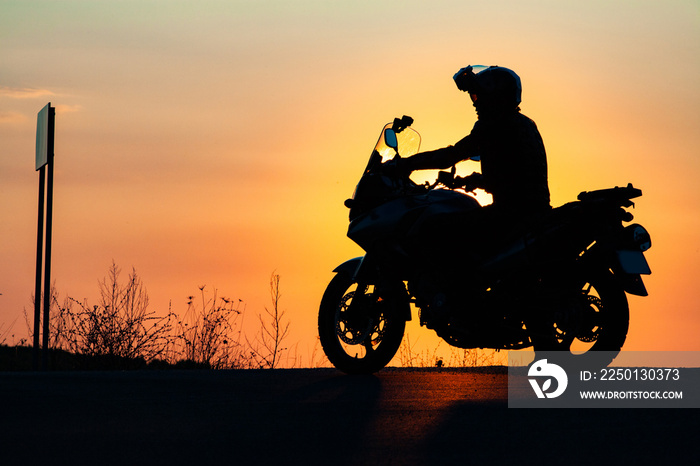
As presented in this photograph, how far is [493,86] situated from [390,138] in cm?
121

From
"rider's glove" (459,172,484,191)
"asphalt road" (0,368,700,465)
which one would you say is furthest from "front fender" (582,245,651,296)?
"asphalt road" (0,368,700,465)

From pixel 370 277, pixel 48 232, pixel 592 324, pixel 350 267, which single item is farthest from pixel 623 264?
pixel 48 232

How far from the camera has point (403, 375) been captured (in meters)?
9.27

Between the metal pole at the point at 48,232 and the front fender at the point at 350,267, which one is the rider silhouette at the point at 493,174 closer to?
the front fender at the point at 350,267

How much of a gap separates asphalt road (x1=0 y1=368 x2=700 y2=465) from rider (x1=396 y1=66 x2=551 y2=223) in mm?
1397

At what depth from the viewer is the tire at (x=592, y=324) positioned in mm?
8148

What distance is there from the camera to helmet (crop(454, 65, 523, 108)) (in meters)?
8.40

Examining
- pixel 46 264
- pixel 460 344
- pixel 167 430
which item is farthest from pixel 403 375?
pixel 46 264

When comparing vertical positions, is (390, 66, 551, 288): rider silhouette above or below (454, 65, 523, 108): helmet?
below

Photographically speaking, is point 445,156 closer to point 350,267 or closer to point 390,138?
point 390,138

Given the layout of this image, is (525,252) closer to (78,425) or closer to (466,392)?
(466,392)

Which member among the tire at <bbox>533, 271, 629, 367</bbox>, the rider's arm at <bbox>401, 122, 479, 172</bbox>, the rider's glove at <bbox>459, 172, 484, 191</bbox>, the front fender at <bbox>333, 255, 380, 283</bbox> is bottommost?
the tire at <bbox>533, 271, 629, 367</bbox>

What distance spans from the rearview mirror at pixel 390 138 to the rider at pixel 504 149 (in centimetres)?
76

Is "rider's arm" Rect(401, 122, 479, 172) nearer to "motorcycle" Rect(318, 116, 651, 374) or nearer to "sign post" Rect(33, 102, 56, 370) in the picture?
"motorcycle" Rect(318, 116, 651, 374)
